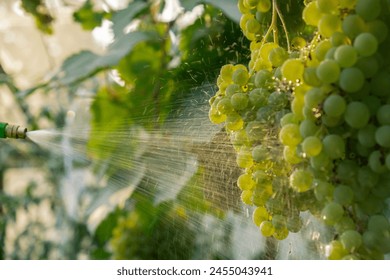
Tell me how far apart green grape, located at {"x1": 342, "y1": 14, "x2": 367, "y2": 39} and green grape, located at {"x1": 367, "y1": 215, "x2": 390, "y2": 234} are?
140 mm

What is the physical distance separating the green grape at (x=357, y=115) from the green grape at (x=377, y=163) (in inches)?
0.9

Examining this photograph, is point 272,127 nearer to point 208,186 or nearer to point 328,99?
point 328,99

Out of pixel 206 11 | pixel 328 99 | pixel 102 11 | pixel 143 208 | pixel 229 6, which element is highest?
pixel 102 11

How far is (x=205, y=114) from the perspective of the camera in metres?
0.90

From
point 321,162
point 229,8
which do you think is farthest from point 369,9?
point 229,8

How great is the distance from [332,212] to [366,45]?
127mm

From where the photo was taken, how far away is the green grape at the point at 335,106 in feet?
1.33

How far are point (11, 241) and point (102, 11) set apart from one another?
1251mm

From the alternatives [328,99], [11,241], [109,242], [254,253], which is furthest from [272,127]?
[11,241]

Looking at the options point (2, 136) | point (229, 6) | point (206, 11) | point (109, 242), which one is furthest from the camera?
point (109, 242)

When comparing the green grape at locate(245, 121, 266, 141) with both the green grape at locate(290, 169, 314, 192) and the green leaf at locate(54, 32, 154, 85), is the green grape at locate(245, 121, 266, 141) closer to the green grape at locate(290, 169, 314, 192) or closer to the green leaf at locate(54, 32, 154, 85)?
the green grape at locate(290, 169, 314, 192)

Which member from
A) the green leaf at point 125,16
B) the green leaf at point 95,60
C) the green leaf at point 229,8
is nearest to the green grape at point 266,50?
the green leaf at point 229,8

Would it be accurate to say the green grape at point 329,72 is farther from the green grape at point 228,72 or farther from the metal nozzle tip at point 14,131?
the metal nozzle tip at point 14,131


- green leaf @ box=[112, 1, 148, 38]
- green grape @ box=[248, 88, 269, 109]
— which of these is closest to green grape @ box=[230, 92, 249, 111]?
green grape @ box=[248, 88, 269, 109]
